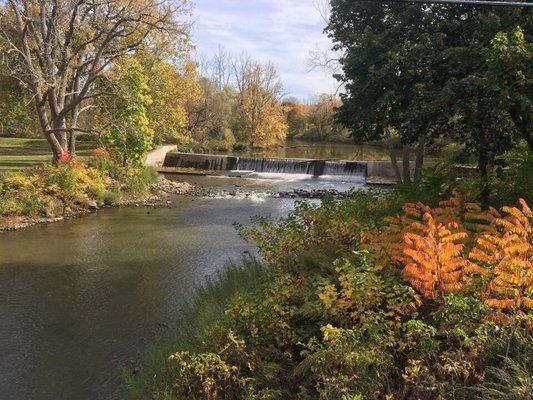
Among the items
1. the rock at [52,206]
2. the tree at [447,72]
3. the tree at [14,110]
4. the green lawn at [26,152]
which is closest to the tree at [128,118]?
the tree at [14,110]

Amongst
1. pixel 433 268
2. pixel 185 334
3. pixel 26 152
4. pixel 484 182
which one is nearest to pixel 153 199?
pixel 26 152

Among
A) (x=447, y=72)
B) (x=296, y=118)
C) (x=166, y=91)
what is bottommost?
(x=447, y=72)

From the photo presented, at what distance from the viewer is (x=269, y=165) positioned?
3002 cm

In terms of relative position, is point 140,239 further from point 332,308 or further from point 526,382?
point 526,382

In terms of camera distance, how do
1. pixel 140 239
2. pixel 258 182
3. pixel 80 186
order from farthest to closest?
pixel 258 182 < pixel 80 186 < pixel 140 239

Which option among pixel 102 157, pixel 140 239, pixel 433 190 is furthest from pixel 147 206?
pixel 433 190

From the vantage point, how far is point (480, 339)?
3217 mm

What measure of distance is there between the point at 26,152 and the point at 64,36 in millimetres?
8790

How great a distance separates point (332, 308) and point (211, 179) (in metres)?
22.8

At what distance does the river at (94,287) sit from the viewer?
20.4 ft

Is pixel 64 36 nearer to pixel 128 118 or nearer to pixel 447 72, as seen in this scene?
pixel 128 118

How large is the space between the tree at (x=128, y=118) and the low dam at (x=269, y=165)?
8561 mm

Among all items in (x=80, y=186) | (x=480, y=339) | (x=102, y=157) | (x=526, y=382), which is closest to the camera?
(x=526, y=382)

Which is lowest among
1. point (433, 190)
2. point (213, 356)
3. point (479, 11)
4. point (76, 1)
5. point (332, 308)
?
point (213, 356)
